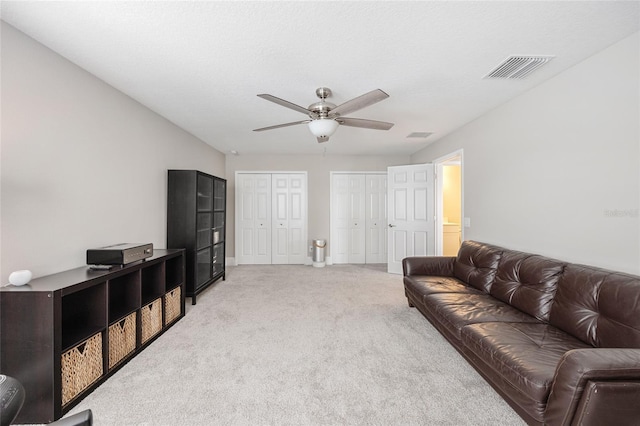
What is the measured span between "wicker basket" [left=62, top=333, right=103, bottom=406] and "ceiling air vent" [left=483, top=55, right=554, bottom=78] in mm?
3686

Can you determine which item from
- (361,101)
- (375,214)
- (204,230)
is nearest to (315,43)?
(361,101)

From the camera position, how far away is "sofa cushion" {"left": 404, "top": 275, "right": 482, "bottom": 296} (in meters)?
2.78

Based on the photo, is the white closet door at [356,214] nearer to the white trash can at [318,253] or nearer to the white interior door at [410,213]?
the white trash can at [318,253]

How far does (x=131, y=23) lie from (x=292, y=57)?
1.06 m

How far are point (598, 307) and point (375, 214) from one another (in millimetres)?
4634

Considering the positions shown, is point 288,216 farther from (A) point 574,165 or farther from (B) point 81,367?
(A) point 574,165

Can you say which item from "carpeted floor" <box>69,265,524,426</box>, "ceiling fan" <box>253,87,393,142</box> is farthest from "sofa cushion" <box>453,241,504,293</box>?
"ceiling fan" <box>253,87,393,142</box>

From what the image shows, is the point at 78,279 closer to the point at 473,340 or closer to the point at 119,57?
the point at 119,57

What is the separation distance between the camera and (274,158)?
6133 millimetres

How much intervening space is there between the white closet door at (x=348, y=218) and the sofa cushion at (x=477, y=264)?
2.97 meters

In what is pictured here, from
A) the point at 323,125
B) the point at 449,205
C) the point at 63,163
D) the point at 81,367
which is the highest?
the point at 323,125

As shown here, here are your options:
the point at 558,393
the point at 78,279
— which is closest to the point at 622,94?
the point at 558,393

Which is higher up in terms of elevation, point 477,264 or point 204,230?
point 204,230

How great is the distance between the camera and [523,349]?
159cm
